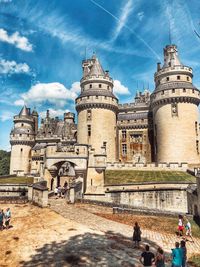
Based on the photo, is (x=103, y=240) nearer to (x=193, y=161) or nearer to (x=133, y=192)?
(x=133, y=192)

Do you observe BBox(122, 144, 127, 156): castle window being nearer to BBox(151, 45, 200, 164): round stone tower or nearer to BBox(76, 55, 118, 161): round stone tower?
BBox(76, 55, 118, 161): round stone tower

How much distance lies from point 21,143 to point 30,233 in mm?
50004

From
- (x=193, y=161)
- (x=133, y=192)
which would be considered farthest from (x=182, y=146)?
(x=133, y=192)

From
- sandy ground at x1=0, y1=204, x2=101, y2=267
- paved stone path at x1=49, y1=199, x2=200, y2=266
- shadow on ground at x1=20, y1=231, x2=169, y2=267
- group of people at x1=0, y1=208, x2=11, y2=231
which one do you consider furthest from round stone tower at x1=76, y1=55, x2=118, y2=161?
shadow on ground at x1=20, y1=231, x2=169, y2=267

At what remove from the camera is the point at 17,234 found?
13047 mm

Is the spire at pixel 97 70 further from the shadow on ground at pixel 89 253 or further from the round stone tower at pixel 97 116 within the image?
the shadow on ground at pixel 89 253

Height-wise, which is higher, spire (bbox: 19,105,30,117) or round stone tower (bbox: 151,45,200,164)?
spire (bbox: 19,105,30,117)

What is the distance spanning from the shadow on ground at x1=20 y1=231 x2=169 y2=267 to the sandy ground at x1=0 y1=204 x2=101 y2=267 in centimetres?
43

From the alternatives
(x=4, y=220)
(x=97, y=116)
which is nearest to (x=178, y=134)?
(x=97, y=116)

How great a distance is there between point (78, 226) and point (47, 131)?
51487 millimetres

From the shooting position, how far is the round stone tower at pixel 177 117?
43.5 metres

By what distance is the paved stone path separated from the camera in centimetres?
1102

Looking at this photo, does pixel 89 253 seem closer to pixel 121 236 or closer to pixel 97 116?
pixel 121 236

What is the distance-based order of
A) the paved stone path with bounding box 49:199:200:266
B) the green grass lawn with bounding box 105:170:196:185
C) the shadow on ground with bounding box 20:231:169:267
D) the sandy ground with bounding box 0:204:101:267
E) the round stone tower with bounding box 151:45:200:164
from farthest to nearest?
the round stone tower with bounding box 151:45:200:164, the green grass lawn with bounding box 105:170:196:185, the paved stone path with bounding box 49:199:200:266, the sandy ground with bounding box 0:204:101:267, the shadow on ground with bounding box 20:231:169:267
